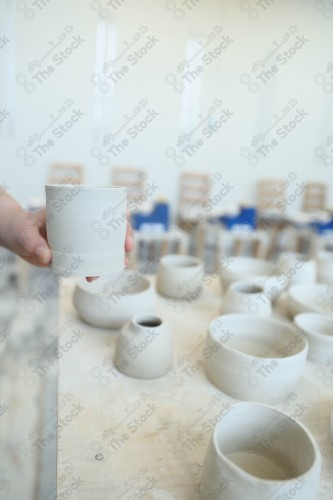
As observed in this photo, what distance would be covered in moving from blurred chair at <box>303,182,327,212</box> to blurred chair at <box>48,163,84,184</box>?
9.33 ft

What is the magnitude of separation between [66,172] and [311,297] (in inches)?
136

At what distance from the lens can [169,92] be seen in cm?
434

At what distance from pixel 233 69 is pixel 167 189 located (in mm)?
1582

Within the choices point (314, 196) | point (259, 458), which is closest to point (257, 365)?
point (259, 458)

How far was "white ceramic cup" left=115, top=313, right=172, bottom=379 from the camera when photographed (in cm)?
93

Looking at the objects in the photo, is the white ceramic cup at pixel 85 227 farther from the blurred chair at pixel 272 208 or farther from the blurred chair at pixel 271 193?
the blurred chair at pixel 271 193

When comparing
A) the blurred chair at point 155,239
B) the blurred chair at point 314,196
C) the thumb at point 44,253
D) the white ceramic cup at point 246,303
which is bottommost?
the blurred chair at point 155,239

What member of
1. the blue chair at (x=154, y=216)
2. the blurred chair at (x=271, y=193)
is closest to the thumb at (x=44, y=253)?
the blue chair at (x=154, y=216)

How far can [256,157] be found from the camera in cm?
471

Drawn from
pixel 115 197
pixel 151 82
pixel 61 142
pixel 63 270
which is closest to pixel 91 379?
pixel 63 270

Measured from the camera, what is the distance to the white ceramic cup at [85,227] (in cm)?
84

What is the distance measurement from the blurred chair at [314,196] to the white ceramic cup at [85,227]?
4491mm

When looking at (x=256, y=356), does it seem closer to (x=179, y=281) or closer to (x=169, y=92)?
(x=179, y=281)

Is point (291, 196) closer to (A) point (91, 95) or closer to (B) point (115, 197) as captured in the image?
(A) point (91, 95)
